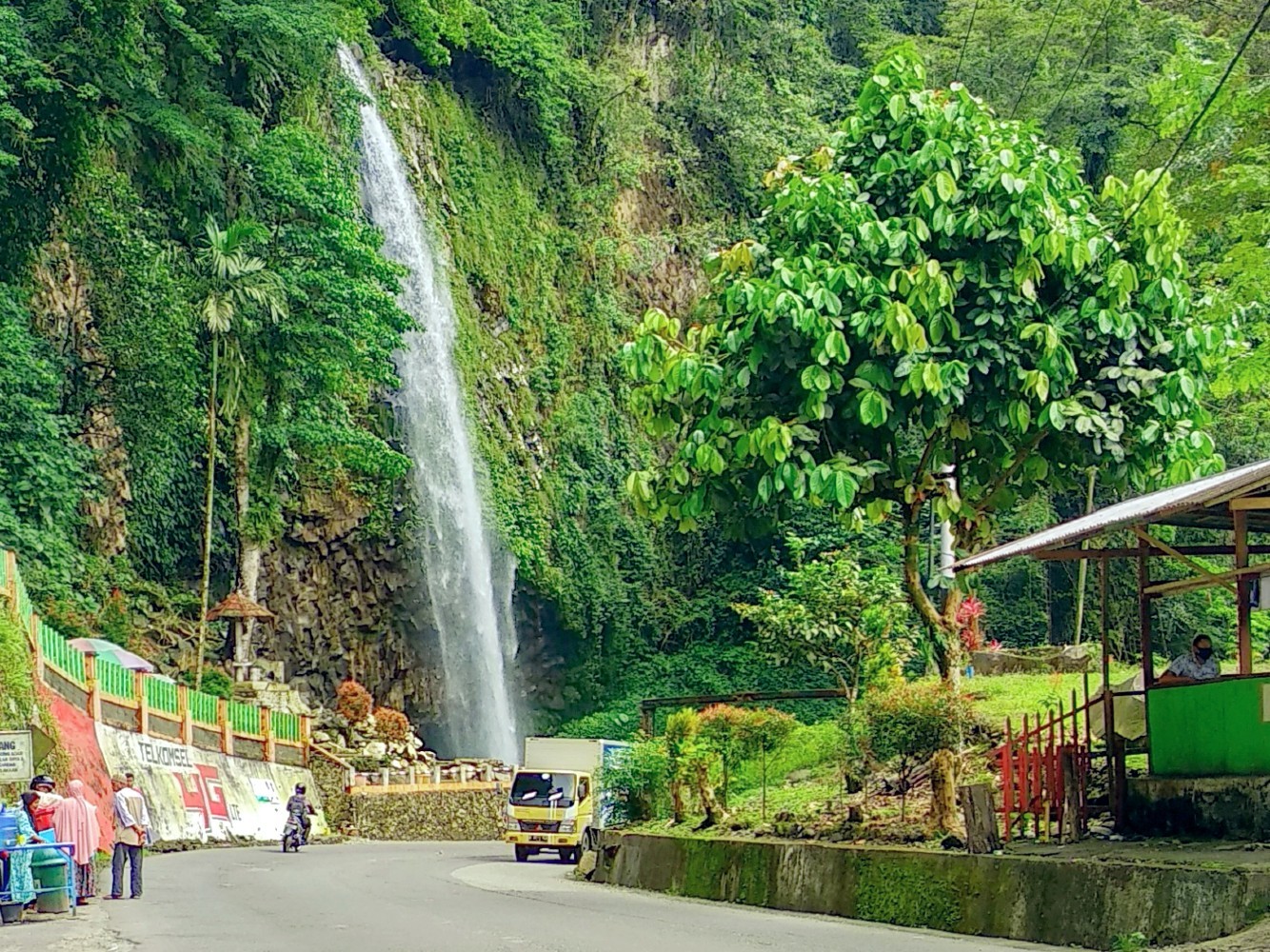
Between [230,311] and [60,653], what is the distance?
1019 cm

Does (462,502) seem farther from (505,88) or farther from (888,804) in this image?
(888,804)

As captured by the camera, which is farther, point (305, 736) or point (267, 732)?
point (305, 736)

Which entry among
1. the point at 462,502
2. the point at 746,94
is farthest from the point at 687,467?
the point at 746,94

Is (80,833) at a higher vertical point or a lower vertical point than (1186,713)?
lower

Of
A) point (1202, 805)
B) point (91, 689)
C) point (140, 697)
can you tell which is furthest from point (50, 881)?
point (140, 697)

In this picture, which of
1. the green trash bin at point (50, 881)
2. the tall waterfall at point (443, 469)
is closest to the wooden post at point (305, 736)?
the tall waterfall at point (443, 469)

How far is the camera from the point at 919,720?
13258 mm

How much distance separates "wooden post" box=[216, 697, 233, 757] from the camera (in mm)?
29359

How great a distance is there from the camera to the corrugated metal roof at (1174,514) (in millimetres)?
10836

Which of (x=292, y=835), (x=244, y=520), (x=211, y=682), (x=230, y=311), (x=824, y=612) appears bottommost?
(x=292, y=835)

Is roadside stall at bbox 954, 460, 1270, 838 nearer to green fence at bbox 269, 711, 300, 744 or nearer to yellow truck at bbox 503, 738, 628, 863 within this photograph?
yellow truck at bbox 503, 738, 628, 863

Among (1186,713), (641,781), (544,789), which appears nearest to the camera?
(1186,713)

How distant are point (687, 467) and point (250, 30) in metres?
21.1

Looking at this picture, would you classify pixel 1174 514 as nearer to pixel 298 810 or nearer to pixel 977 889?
pixel 977 889
